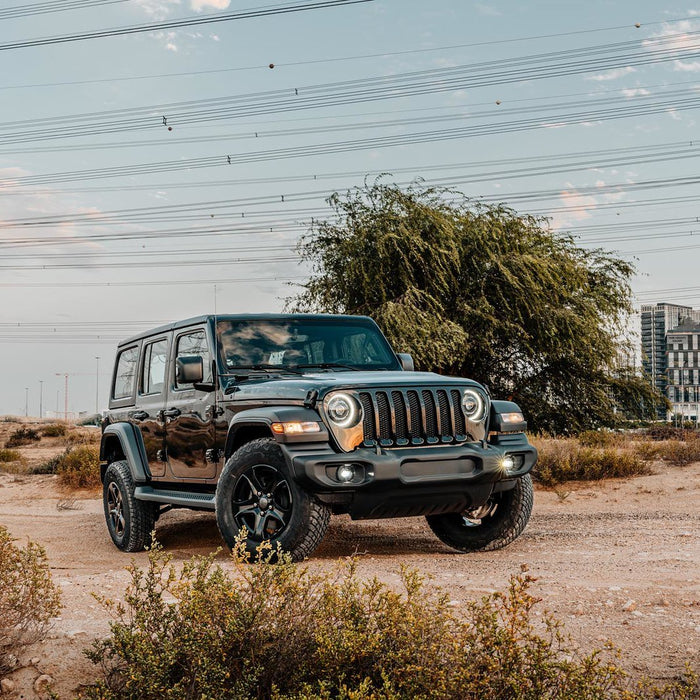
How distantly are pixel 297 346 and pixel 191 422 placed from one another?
1237 mm

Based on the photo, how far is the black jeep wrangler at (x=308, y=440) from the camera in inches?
267

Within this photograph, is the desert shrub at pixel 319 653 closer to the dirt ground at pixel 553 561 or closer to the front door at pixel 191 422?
the dirt ground at pixel 553 561

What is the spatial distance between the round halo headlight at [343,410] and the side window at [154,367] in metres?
2.89

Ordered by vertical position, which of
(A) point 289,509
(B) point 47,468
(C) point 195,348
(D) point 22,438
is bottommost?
(D) point 22,438

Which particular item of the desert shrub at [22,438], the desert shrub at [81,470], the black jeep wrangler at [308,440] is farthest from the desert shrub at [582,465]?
the desert shrub at [22,438]

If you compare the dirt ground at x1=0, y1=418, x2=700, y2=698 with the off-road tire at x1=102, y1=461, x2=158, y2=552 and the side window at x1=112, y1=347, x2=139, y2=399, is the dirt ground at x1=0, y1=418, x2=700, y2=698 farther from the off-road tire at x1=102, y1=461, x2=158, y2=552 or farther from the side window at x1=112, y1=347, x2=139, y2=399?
the side window at x1=112, y1=347, x2=139, y2=399

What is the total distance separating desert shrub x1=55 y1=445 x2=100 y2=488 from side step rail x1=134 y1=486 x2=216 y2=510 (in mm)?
8890

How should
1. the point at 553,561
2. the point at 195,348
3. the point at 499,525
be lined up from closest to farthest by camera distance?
the point at 553,561 < the point at 499,525 < the point at 195,348

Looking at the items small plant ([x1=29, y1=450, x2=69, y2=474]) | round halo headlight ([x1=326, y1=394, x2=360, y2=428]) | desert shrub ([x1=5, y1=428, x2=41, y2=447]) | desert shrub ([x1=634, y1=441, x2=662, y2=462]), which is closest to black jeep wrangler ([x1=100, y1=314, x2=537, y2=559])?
round halo headlight ([x1=326, y1=394, x2=360, y2=428])

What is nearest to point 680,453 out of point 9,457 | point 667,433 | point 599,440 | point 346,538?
point 599,440

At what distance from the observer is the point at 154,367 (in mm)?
9477

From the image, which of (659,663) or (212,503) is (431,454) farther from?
(659,663)

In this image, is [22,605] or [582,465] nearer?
[22,605]

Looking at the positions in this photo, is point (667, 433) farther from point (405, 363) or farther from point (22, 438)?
point (22, 438)
